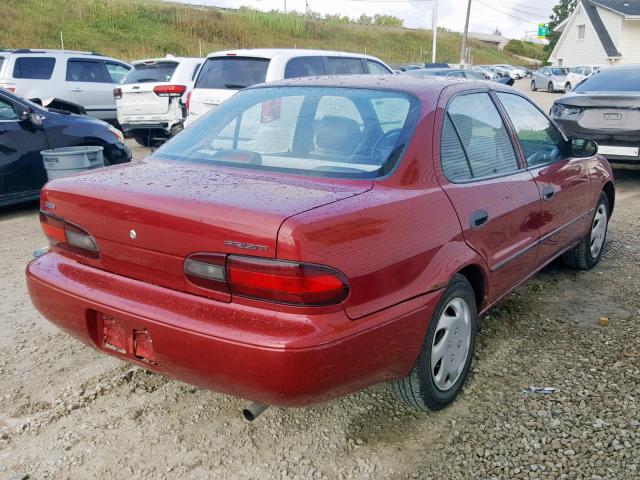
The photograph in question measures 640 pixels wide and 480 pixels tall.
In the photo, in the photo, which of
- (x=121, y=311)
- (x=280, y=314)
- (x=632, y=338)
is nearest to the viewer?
(x=280, y=314)

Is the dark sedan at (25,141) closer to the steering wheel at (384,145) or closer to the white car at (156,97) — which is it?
the white car at (156,97)

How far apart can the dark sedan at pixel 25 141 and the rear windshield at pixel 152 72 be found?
428cm

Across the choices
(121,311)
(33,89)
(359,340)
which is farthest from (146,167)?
(33,89)

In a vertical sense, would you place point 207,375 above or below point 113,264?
below

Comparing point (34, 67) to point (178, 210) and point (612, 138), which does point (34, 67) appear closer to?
point (612, 138)

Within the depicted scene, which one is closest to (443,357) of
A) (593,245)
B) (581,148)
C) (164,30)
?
(581,148)

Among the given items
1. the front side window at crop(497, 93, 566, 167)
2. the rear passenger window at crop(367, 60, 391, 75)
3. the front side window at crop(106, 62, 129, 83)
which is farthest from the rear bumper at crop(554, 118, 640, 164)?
the front side window at crop(106, 62, 129, 83)

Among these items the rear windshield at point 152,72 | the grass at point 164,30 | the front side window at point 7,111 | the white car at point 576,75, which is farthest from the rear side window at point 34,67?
the white car at point 576,75

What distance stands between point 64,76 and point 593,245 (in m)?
10.9

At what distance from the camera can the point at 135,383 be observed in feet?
10.6

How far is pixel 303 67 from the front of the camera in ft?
25.2

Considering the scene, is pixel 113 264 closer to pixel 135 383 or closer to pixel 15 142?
pixel 135 383

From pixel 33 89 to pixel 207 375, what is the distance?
1139 cm

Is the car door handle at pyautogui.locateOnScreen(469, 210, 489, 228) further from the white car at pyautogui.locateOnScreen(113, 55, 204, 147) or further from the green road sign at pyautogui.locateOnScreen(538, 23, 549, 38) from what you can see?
the green road sign at pyautogui.locateOnScreen(538, 23, 549, 38)
